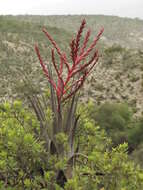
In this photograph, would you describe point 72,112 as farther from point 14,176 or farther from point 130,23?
point 130,23

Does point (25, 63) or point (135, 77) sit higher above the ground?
point (25, 63)

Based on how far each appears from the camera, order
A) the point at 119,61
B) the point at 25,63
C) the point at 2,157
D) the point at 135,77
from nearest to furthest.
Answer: the point at 2,157 < the point at 135,77 < the point at 119,61 < the point at 25,63

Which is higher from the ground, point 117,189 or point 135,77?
point 135,77

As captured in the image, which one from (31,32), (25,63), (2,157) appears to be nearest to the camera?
(2,157)

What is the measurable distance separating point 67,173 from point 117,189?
2.22ft

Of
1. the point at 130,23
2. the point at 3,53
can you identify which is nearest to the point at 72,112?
the point at 3,53

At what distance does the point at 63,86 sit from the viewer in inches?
133

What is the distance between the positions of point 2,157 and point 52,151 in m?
0.65

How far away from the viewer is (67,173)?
3.70m

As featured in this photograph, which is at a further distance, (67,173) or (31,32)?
(31,32)

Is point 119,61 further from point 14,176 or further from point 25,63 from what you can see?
point 14,176

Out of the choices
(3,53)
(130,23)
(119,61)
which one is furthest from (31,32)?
(130,23)

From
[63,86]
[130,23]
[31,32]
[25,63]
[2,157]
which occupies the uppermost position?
[130,23]

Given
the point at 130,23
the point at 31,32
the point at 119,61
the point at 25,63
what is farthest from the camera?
the point at 130,23
